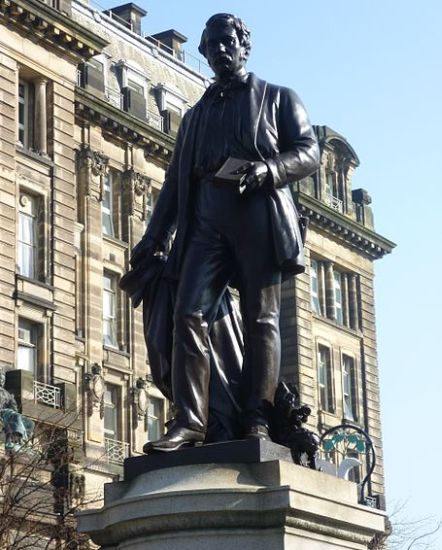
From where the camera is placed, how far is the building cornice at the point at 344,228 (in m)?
65.5

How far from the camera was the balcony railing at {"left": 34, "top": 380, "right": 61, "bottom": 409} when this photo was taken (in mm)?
46031

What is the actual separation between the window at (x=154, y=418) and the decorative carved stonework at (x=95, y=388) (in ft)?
8.93

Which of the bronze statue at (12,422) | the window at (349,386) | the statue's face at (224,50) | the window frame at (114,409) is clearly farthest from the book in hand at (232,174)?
the window at (349,386)

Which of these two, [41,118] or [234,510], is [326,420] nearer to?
[41,118]

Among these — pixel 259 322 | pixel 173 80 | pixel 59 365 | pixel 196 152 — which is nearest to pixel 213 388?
pixel 259 322

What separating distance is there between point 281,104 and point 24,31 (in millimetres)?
39064

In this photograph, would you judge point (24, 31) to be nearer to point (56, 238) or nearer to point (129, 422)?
point (56, 238)

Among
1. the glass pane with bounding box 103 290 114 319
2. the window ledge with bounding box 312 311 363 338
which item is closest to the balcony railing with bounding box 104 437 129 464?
the glass pane with bounding box 103 290 114 319

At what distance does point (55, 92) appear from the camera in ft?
165

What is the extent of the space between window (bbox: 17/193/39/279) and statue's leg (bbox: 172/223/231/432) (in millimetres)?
37624

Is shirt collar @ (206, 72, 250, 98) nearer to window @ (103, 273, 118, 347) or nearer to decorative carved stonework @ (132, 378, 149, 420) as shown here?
window @ (103, 273, 118, 347)

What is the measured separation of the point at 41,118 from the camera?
49.8 metres

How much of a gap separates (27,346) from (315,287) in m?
22.1

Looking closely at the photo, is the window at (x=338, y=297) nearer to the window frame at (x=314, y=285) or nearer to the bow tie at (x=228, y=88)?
the window frame at (x=314, y=285)
